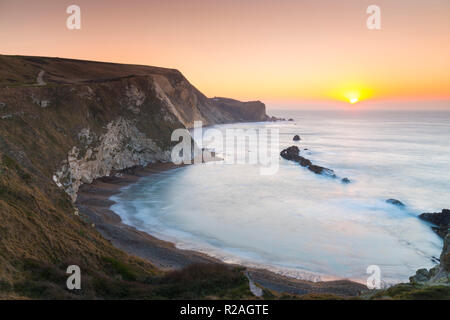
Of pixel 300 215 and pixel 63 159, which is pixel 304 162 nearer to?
pixel 300 215

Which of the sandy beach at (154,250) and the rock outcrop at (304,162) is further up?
the rock outcrop at (304,162)

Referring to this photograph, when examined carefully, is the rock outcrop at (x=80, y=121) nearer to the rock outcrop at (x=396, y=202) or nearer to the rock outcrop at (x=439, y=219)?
the rock outcrop at (x=439, y=219)

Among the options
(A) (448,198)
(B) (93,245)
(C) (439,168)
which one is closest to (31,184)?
(B) (93,245)

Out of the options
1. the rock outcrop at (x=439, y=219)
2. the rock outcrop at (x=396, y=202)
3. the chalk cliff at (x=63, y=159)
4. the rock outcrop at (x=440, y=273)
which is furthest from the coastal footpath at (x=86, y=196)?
the rock outcrop at (x=396, y=202)

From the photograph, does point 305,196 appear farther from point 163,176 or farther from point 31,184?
point 31,184

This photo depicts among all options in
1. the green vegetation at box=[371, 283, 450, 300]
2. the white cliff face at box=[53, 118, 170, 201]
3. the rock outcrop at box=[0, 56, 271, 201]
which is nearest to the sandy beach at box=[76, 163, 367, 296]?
the white cliff face at box=[53, 118, 170, 201]

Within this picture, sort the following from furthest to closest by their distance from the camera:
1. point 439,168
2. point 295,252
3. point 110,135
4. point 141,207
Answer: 1. point 439,168
2. point 110,135
3. point 141,207
4. point 295,252
